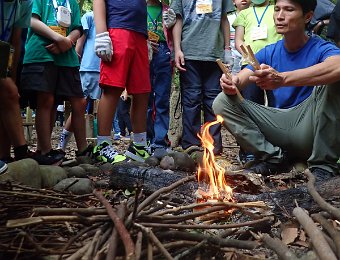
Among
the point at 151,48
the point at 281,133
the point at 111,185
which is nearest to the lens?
the point at 111,185

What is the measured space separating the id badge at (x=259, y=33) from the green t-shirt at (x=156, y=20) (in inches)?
46.3

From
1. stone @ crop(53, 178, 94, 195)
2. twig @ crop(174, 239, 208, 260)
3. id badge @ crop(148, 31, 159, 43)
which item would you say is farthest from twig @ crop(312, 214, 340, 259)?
id badge @ crop(148, 31, 159, 43)

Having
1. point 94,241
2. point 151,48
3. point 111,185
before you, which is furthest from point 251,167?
point 94,241

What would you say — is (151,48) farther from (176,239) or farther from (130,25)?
(176,239)

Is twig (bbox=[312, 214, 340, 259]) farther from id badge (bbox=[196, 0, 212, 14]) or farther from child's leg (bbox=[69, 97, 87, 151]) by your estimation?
id badge (bbox=[196, 0, 212, 14])

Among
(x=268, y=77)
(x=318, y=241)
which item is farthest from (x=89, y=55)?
(x=318, y=241)

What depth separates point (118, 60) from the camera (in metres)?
4.39

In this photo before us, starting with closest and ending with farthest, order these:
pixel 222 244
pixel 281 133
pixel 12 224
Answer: pixel 12 224, pixel 222 244, pixel 281 133

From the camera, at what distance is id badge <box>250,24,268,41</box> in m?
5.31

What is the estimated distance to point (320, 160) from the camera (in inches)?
143

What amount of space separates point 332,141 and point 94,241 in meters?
2.68

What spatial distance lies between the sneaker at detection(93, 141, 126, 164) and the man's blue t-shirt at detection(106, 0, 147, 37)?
1172 mm

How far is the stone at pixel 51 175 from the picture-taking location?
3199 millimetres

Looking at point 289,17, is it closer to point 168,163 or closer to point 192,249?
point 168,163
